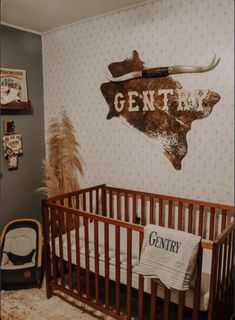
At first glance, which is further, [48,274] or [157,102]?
[48,274]

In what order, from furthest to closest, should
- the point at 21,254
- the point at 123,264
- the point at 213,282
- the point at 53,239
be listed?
the point at 21,254, the point at 53,239, the point at 123,264, the point at 213,282

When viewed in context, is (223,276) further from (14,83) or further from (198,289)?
(14,83)

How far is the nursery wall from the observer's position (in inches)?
59.6

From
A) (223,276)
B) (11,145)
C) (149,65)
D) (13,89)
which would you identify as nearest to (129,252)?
(223,276)

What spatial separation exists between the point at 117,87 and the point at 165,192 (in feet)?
2.82

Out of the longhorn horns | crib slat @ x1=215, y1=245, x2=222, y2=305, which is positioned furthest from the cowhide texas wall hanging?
crib slat @ x1=215, y1=245, x2=222, y2=305

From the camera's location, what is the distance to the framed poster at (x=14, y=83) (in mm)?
2357

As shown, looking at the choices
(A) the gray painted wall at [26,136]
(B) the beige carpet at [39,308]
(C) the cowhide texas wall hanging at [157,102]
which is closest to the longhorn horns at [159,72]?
(C) the cowhide texas wall hanging at [157,102]

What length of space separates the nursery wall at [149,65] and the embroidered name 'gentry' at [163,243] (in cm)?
49

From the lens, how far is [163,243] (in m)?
1.49

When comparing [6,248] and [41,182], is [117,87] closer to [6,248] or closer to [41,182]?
[41,182]

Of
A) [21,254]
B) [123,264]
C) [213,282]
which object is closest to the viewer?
[213,282]

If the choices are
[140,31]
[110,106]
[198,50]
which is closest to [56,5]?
[140,31]

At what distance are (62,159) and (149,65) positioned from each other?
108 cm
